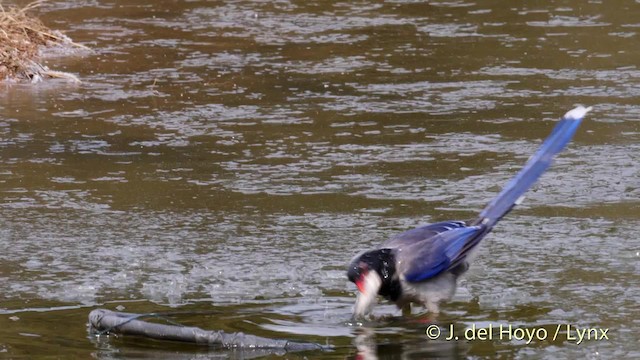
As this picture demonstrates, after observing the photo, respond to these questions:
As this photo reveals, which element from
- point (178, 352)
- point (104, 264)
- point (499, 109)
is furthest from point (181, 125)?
point (178, 352)

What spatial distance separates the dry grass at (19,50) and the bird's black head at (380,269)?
6.09 m

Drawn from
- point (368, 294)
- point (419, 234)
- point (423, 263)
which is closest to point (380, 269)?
point (368, 294)

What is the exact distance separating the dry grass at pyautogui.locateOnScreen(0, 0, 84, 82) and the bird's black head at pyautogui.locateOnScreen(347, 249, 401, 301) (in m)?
6.09

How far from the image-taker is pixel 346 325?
229 inches

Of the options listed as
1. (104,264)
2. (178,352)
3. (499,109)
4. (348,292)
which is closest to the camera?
(178,352)

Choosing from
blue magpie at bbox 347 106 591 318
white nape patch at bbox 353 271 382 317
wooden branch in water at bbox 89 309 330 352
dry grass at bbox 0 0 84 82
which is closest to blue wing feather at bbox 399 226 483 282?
blue magpie at bbox 347 106 591 318

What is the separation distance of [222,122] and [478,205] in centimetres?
277

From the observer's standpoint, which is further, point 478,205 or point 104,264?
point 478,205

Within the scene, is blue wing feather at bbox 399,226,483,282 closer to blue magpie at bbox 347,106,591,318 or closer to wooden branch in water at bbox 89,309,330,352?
blue magpie at bbox 347,106,591,318

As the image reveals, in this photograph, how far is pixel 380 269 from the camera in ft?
18.7

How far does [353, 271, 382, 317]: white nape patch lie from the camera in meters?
5.65

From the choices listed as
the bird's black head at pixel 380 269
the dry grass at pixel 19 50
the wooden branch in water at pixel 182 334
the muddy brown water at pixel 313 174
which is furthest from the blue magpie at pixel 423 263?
the dry grass at pixel 19 50

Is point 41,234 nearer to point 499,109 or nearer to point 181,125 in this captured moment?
point 181,125

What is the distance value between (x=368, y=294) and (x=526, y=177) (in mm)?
1102
